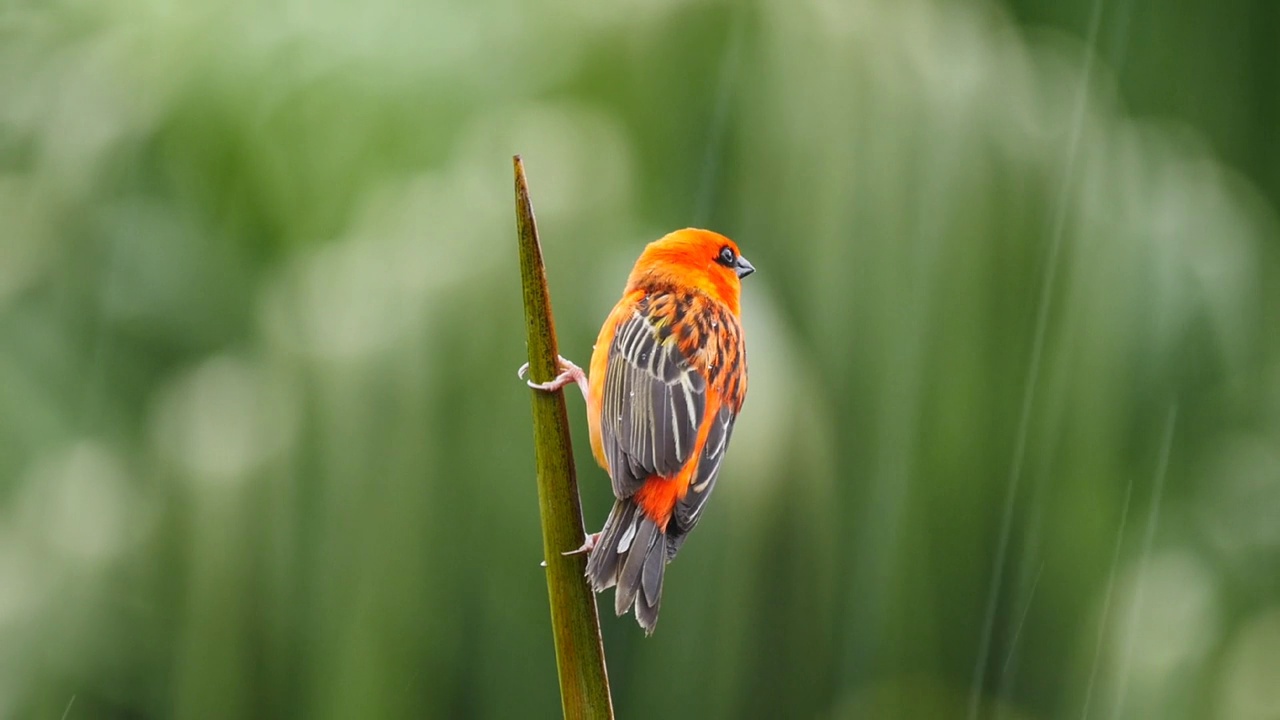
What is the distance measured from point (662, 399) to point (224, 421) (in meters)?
0.66

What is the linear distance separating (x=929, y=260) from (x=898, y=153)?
0.17 m

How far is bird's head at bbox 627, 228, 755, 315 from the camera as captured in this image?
115 cm

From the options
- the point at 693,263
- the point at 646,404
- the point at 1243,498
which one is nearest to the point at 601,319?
the point at 693,263

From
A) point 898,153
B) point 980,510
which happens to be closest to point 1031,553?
point 980,510

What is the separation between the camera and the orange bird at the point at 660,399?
0.91 m

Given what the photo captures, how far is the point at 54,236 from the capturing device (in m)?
1.35

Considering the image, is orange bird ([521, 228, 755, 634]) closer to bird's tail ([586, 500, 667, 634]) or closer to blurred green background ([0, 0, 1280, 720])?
bird's tail ([586, 500, 667, 634])

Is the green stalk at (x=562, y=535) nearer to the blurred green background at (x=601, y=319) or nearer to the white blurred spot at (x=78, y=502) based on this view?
the blurred green background at (x=601, y=319)

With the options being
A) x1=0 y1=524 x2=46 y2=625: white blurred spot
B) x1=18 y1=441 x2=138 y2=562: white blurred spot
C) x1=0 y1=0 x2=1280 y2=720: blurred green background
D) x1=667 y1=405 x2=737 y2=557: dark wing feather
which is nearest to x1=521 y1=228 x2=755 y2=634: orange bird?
x1=667 y1=405 x2=737 y2=557: dark wing feather

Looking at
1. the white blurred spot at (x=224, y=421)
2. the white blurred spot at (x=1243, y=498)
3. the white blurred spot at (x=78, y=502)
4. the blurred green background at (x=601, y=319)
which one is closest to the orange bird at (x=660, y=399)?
the blurred green background at (x=601, y=319)

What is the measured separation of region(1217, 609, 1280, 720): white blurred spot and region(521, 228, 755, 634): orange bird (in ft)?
3.20

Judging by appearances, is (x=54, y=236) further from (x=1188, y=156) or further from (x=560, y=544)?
(x=1188, y=156)

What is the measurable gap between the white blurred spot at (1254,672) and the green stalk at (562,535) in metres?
1.25

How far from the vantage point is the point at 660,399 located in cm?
106
